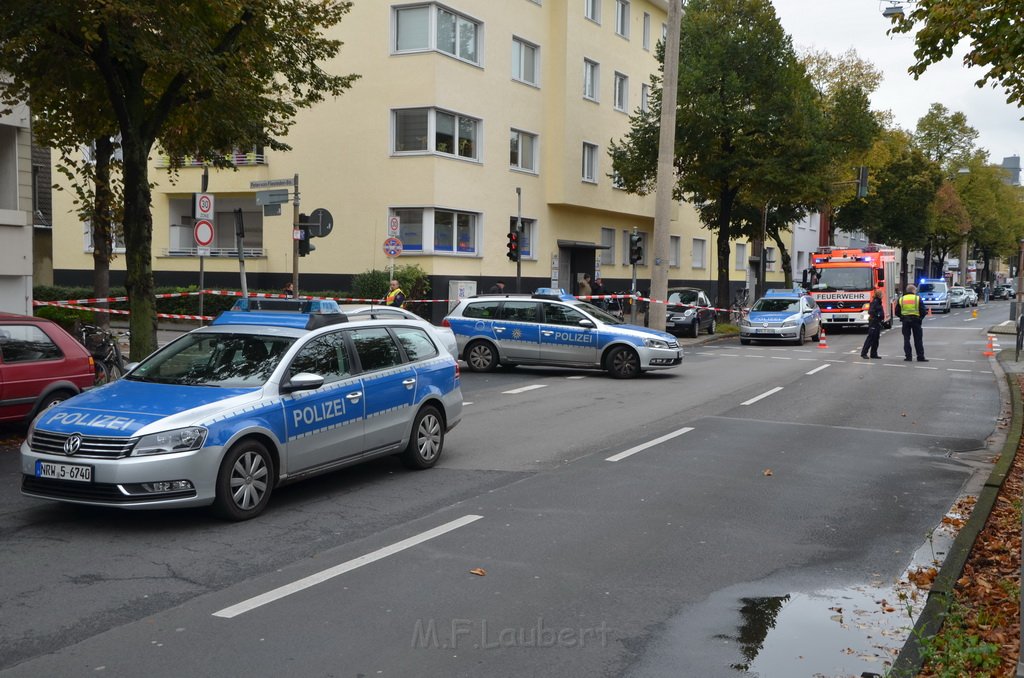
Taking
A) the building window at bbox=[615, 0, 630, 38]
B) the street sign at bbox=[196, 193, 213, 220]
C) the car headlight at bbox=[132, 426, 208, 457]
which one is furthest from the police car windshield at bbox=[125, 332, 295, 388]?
the building window at bbox=[615, 0, 630, 38]

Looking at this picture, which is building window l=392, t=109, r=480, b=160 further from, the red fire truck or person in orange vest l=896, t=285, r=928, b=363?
the red fire truck

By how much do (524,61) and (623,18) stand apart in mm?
8581

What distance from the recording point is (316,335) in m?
8.54

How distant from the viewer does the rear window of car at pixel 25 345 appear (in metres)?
10.6

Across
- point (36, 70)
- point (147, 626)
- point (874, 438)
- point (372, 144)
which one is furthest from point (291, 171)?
point (147, 626)

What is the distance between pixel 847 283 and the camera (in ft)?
124

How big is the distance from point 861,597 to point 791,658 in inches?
48.4

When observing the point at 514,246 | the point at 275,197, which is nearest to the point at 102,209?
the point at 275,197

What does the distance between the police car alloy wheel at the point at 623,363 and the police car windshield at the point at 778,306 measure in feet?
42.9

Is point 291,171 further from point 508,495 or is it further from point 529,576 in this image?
point 529,576

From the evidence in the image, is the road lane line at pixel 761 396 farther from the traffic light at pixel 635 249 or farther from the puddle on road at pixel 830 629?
the traffic light at pixel 635 249

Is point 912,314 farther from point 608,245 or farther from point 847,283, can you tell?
point 608,245

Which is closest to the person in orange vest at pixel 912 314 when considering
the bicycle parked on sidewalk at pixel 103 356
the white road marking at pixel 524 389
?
the white road marking at pixel 524 389

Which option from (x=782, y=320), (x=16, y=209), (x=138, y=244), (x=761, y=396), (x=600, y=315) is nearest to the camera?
(x=138, y=244)
